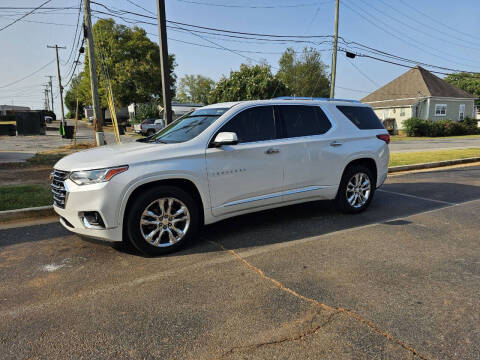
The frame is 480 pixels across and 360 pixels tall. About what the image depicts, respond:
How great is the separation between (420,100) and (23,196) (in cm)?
4106

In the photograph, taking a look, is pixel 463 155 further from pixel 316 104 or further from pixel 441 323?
pixel 441 323

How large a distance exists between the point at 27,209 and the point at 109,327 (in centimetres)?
397

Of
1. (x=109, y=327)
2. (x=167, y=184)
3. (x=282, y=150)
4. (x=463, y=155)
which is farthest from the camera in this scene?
(x=463, y=155)

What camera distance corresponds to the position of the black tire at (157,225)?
151 inches

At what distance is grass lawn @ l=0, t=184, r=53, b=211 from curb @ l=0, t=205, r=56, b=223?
238mm

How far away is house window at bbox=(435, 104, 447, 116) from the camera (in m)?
38.8

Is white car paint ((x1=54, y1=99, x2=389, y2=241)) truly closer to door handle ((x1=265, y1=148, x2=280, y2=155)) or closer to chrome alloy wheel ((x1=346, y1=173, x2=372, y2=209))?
door handle ((x1=265, y1=148, x2=280, y2=155))

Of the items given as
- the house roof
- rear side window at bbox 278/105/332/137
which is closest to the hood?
rear side window at bbox 278/105/332/137

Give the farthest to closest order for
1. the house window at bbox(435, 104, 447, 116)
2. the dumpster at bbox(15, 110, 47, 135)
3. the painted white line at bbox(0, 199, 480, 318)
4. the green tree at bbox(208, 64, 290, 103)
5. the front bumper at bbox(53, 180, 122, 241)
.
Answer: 1. the house window at bbox(435, 104, 447, 116)
2. the green tree at bbox(208, 64, 290, 103)
3. the dumpster at bbox(15, 110, 47, 135)
4. the front bumper at bbox(53, 180, 122, 241)
5. the painted white line at bbox(0, 199, 480, 318)

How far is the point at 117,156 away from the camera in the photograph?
3900 mm

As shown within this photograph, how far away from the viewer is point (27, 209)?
18.7 feet

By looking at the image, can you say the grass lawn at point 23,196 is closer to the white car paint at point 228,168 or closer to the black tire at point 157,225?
the white car paint at point 228,168

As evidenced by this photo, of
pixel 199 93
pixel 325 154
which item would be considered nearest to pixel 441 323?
pixel 325 154

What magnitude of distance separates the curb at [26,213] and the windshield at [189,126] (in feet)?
7.99
